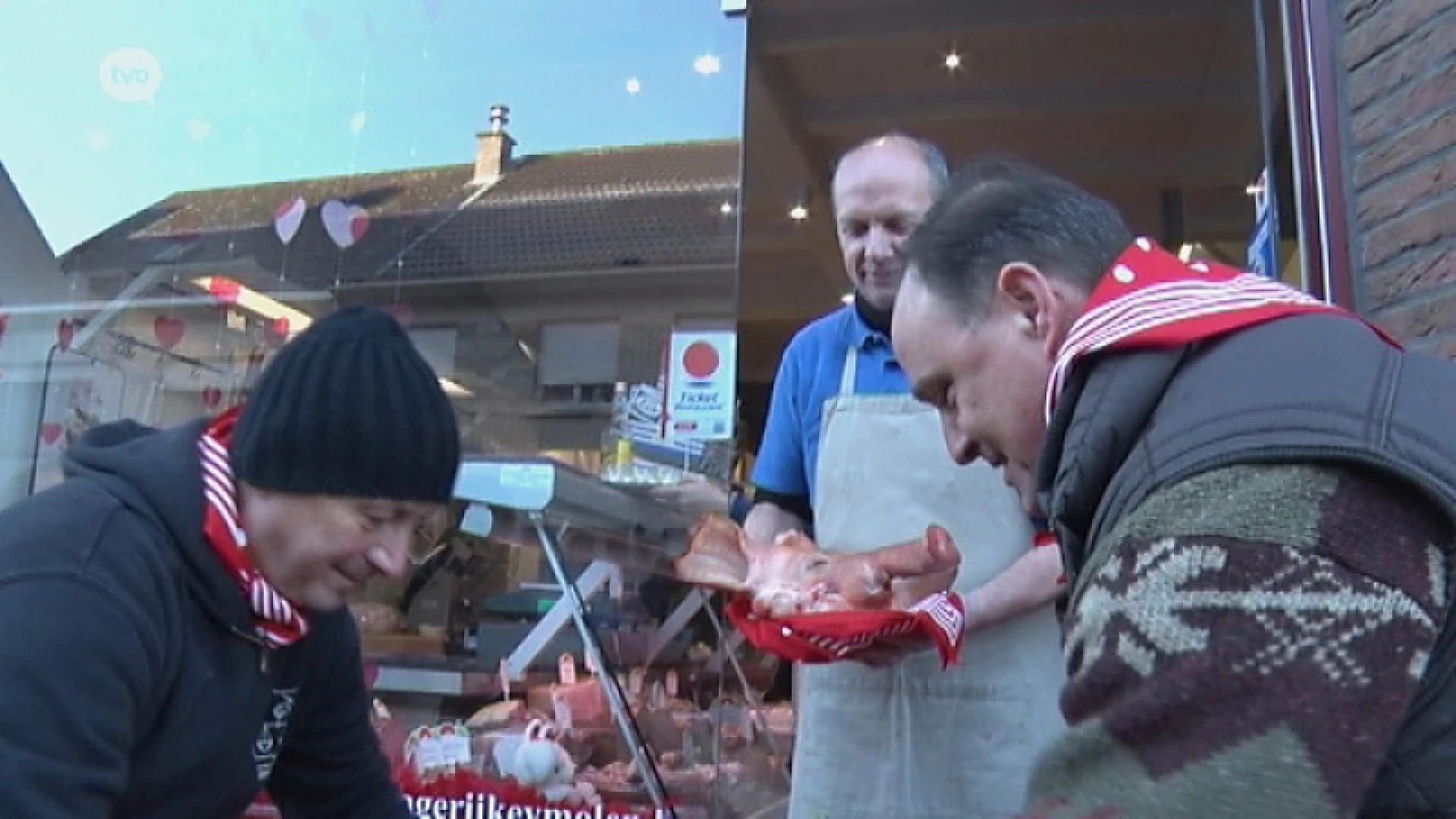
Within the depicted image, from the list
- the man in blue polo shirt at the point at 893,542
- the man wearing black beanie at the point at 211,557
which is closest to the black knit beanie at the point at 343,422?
the man wearing black beanie at the point at 211,557

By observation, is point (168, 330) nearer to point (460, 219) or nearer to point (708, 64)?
point (460, 219)

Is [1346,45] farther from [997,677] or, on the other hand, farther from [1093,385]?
[1093,385]

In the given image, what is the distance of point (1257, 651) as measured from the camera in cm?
59

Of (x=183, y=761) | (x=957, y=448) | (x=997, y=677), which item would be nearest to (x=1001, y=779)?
(x=997, y=677)

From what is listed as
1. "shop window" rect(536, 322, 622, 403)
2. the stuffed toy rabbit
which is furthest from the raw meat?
"shop window" rect(536, 322, 622, 403)

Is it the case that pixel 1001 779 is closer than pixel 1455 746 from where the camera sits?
No

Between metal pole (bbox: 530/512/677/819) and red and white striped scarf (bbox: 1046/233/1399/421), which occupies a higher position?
red and white striped scarf (bbox: 1046/233/1399/421)

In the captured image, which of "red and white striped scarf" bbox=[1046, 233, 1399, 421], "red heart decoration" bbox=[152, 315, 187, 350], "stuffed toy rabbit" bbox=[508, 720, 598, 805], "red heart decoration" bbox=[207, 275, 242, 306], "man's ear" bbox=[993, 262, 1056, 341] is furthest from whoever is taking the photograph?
"red heart decoration" bbox=[207, 275, 242, 306]

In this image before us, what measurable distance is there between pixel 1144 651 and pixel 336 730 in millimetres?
1282

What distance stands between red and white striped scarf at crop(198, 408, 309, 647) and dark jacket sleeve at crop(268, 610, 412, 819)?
8.1 inches

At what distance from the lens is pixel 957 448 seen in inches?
45.3

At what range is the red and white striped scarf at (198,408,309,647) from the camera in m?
1.28

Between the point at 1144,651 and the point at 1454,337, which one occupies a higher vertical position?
the point at 1454,337

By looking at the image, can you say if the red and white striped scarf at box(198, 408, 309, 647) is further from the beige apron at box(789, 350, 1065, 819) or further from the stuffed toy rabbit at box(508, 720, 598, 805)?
the stuffed toy rabbit at box(508, 720, 598, 805)
